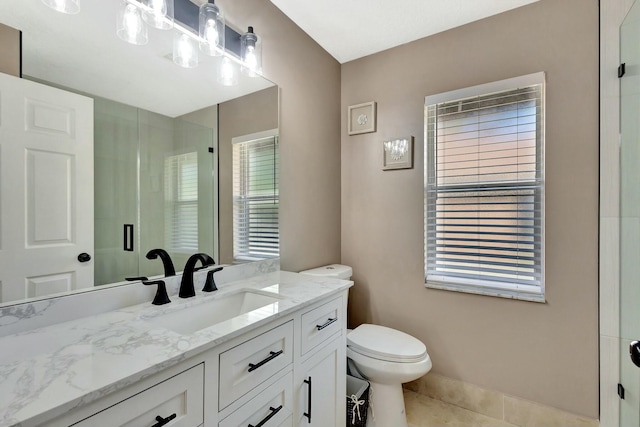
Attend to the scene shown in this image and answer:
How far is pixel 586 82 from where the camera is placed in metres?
1.54

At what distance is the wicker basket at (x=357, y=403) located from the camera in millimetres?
1557

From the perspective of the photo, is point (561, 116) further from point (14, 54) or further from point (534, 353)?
point (14, 54)

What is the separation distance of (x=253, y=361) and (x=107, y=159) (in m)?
0.85

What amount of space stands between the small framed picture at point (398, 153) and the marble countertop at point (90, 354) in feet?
4.38

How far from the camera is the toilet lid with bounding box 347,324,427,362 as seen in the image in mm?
1566

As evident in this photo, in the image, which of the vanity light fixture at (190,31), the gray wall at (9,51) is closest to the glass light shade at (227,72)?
the vanity light fixture at (190,31)

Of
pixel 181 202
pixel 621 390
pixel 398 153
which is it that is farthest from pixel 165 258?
pixel 621 390

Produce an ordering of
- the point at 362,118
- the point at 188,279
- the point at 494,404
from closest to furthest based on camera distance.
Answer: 1. the point at 188,279
2. the point at 494,404
3. the point at 362,118

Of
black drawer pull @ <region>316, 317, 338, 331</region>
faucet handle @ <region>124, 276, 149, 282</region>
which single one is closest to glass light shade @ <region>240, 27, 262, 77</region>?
faucet handle @ <region>124, 276, 149, 282</region>

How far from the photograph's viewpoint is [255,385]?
928mm

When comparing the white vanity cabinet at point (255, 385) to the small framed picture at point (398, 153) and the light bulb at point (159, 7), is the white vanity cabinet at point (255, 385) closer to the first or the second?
the small framed picture at point (398, 153)

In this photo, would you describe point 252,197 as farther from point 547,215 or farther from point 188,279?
point 547,215

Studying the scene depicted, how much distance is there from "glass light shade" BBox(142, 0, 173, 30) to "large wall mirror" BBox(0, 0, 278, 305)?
6 cm

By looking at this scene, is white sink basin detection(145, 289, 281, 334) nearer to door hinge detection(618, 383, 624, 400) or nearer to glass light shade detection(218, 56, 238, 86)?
glass light shade detection(218, 56, 238, 86)
